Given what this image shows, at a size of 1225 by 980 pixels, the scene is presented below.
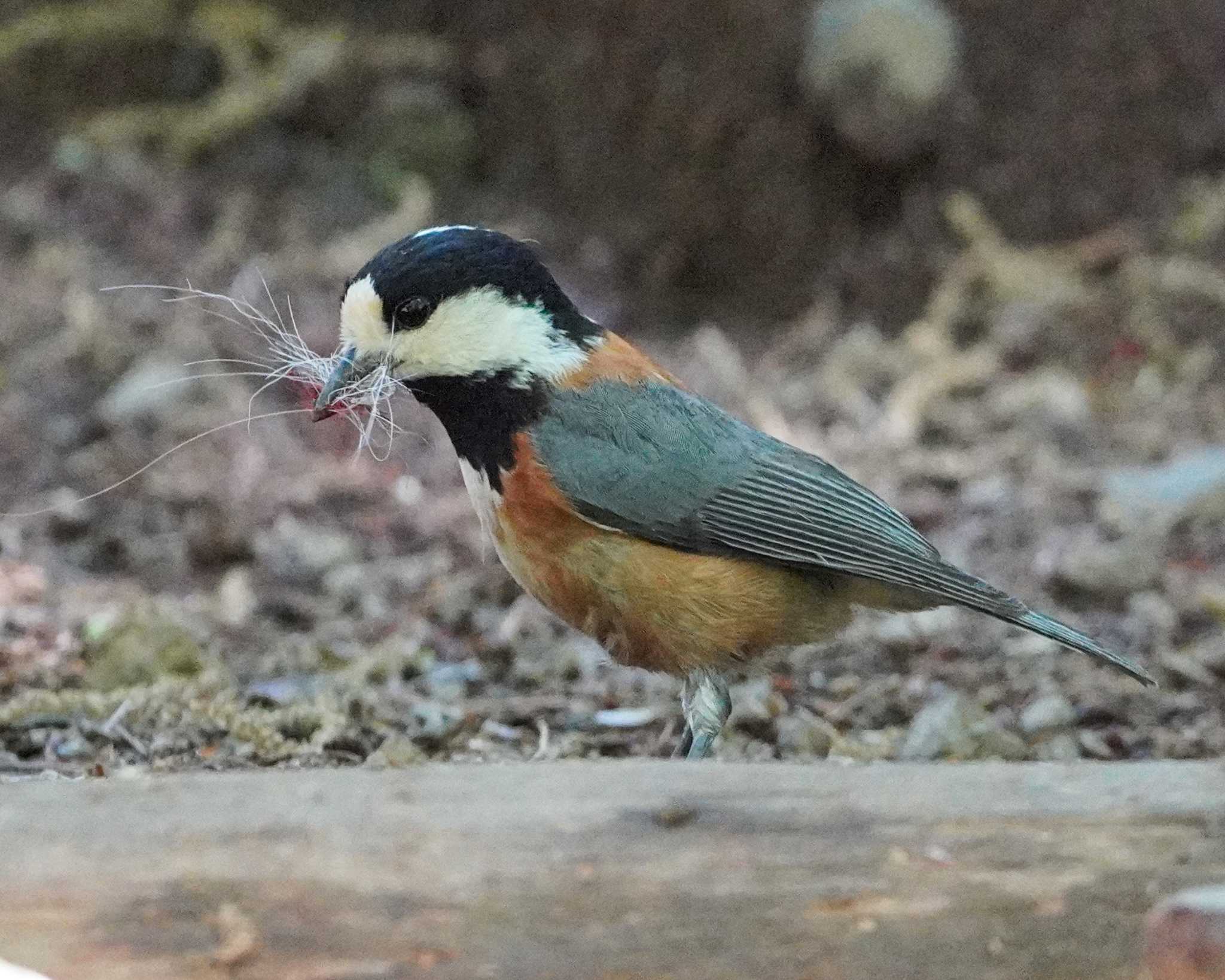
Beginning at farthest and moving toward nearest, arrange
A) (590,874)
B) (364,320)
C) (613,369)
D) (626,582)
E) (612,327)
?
(612,327) < (613,369) < (626,582) < (364,320) < (590,874)

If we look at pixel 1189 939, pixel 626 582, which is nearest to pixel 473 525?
pixel 626 582

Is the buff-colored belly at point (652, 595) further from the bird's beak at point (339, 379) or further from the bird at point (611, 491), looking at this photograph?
the bird's beak at point (339, 379)

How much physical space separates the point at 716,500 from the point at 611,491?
205 millimetres

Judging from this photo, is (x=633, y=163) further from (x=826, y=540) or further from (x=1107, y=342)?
(x=826, y=540)

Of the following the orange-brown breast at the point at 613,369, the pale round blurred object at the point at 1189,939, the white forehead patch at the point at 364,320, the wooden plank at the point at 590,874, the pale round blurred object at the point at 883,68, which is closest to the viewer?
the pale round blurred object at the point at 1189,939

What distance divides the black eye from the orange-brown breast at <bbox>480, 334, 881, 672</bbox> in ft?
0.89

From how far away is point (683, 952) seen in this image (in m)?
1.61

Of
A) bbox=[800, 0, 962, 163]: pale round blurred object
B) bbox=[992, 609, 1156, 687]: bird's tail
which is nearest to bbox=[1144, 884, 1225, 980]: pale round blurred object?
bbox=[992, 609, 1156, 687]: bird's tail

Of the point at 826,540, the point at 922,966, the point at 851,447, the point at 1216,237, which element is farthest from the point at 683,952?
the point at 1216,237

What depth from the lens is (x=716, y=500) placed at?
270 cm

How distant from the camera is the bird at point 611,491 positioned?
2.55 meters

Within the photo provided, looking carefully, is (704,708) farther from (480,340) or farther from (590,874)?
(590,874)

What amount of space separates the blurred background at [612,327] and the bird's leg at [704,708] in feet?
0.81

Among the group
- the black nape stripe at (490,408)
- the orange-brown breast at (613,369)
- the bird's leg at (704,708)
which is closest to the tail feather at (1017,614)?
the bird's leg at (704,708)
